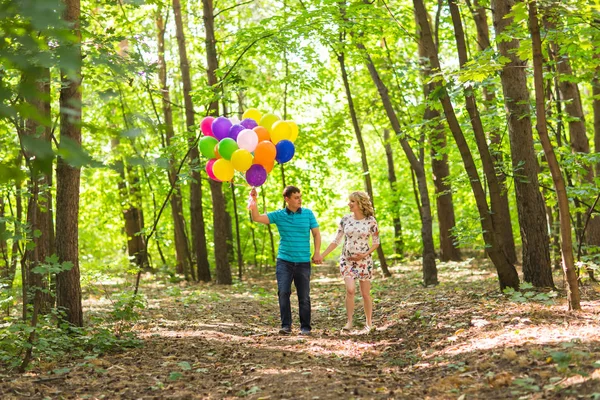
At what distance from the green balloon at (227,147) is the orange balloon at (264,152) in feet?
0.95

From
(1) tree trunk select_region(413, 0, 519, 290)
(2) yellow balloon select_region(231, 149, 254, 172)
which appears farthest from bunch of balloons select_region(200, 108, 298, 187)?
(1) tree trunk select_region(413, 0, 519, 290)

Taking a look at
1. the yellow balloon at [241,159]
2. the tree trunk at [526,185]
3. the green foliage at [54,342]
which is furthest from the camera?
the tree trunk at [526,185]

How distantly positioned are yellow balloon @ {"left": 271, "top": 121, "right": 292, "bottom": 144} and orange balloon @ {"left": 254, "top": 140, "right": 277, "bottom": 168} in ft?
0.71

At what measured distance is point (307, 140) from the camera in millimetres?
19875

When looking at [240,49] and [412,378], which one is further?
[240,49]

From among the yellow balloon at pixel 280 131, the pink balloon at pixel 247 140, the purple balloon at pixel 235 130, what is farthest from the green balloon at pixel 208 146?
the yellow balloon at pixel 280 131

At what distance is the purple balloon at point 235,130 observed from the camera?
7889mm

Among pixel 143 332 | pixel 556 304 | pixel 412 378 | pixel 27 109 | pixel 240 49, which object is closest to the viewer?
pixel 27 109

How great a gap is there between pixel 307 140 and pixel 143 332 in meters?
12.5

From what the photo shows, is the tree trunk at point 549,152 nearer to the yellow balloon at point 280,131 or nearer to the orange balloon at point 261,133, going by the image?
the yellow balloon at point 280,131

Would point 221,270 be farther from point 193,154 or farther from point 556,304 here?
A: point 556,304

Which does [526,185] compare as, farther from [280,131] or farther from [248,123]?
[248,123]

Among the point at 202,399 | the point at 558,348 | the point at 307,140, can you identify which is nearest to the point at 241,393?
the point at 202,399

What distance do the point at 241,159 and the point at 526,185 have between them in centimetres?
411
